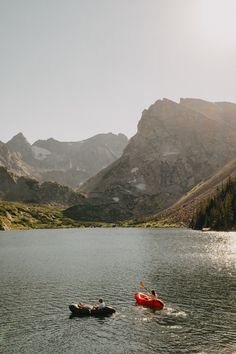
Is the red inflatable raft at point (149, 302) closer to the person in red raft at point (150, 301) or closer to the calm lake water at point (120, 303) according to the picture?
the person in red raft at point (150, 301)

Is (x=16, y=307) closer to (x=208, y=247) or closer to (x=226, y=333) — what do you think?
(x=226, y=333)

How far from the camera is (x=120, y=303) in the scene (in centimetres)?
6078

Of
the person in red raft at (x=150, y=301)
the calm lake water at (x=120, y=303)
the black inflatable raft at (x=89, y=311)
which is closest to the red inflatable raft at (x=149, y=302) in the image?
the person in red raft at (x=150, y=301)

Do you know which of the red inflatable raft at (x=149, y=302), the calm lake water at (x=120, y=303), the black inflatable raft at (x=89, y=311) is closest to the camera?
the calm lake water at (x=120, y=303)

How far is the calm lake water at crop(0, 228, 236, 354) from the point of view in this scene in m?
43.2

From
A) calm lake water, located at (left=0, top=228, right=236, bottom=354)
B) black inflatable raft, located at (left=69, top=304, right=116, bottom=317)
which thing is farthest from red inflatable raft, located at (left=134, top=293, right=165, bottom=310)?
black inflatable raft, located at (left=69, top=304, right=116, bottom=317)

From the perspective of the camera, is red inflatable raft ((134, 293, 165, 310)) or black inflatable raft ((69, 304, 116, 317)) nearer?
black inflatable raft ((69, 304, 116, 317))

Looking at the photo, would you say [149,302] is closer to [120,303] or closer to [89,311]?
[120,303]

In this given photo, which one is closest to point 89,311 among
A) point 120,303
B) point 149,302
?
point 120,303

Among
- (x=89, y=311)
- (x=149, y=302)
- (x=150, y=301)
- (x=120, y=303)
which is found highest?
(x=150, y=301)

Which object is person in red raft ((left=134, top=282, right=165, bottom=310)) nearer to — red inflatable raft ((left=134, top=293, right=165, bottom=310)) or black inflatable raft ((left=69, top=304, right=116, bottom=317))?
red inflatable raft ((left=134, top=293, right=165, bottom=310))

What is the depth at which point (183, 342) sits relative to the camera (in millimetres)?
42719

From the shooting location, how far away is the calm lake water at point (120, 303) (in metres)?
43.2

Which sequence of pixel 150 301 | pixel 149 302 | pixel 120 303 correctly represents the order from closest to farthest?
pixel 150 301, pixel 149 302, pixel 120 303
